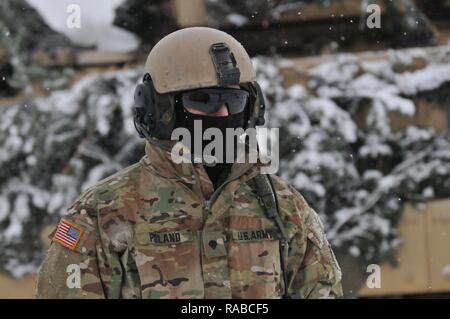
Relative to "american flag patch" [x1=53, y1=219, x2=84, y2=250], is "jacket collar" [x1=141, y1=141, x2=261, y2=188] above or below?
above

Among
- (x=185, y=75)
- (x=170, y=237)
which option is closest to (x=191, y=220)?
(x=170, y=237)

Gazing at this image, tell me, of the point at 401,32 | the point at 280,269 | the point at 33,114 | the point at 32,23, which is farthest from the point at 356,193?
the point at 280,269

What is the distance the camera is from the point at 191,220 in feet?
7.97

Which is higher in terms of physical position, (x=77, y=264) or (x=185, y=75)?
(x=185, y=75)

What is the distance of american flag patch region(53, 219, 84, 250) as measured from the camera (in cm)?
232

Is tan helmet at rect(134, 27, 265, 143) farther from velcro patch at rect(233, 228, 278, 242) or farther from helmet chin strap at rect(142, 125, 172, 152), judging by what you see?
velcro patch at rect(233, 228, 278, 242)

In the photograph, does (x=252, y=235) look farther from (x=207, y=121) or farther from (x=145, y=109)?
(x=145, y=109)

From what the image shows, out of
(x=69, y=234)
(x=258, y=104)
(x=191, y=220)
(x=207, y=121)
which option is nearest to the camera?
(x=69, y=234)

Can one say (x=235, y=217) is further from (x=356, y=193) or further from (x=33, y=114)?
(x=33, y=114)

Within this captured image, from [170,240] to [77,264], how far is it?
281 mm

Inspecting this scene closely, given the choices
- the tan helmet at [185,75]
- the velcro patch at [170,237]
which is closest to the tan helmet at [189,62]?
the tan helmet at [185,75]

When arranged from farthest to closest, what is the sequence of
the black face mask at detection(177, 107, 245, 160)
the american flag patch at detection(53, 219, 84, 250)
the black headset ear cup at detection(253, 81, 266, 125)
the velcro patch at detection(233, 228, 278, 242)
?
the black headset ear cup at detection(253, 81, 266, 125)
the black face mask at detection(177, 107, 245, 160)
the velcro patch at detection(233, 228, 278, 242)
the american flag patch at detection(53, 219, 84, 250)

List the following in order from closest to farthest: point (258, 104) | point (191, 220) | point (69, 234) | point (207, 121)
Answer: point (69, 234), point (191, 220), point (207, 121), point (258, 104)

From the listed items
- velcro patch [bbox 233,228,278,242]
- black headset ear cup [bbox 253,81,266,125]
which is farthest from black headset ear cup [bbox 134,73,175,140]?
velcro patch [bbox 233,228,278,242]
